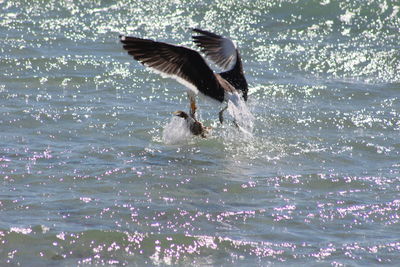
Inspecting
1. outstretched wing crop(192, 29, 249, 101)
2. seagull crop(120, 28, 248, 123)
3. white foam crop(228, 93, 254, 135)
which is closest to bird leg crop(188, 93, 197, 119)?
seagull crop(120, 28, 248, 123)

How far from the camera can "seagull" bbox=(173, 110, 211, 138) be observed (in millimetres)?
8242

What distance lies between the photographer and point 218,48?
8.99 metres

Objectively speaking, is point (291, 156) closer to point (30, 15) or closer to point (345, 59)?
point (345, 59)

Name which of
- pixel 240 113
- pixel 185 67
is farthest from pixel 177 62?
pixel 240 113

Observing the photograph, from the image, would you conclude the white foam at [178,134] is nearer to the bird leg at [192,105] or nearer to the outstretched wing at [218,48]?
the bird leg at [192,105]

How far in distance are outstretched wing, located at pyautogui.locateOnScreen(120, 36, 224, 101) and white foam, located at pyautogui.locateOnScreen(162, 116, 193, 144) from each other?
580 mm

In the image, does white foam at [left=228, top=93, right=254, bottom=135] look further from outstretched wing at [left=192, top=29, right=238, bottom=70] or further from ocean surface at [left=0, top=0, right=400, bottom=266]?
outstretched wing at [left=192, top=29, right=238, bottom=70]

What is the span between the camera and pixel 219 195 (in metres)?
6.67

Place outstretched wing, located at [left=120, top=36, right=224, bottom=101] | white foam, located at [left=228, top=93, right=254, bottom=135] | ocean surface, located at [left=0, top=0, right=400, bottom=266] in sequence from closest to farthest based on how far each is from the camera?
ocean surface, located at [left=0, top=0, right=400, bottom=266] → outstretched wing, located at [left=120, top=36, right=224, bottom=101] → white foam, located at [left=228, top=93, right=254, bottom=135]

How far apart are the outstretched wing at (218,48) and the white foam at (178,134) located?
Result: 991 millimetres

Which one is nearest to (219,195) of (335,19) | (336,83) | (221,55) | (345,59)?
(221,55)

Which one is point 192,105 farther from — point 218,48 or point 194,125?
point 218,48

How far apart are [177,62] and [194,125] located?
0.86 metres

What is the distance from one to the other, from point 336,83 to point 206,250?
18.9 feet
